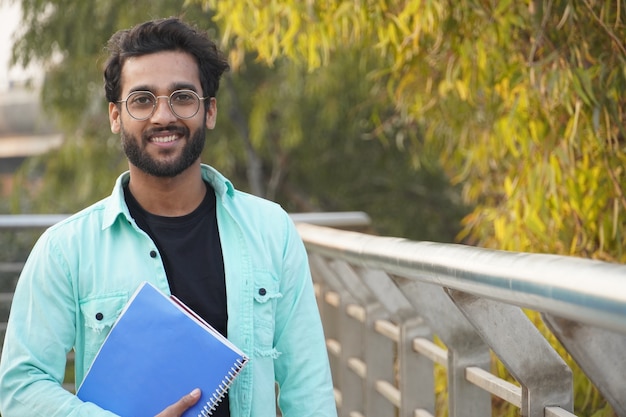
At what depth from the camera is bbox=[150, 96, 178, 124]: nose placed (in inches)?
81.4

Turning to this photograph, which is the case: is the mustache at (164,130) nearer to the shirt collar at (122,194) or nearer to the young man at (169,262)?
the young man at (169,262)

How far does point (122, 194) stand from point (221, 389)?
1.41 feet

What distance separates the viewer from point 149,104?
6.88 ft

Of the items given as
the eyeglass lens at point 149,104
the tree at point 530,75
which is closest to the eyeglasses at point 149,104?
the eyeglass lens at point 149,104

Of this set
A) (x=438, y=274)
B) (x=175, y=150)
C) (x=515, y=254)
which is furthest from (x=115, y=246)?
(x=515, y=254)

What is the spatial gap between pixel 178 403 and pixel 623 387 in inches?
29.1

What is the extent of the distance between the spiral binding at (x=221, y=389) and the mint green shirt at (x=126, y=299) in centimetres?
12

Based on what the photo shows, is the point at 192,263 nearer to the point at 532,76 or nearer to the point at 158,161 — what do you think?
the point at 158,161

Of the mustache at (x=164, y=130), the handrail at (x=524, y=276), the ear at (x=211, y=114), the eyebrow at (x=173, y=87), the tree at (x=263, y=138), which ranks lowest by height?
the tree at (x=263, y=138)

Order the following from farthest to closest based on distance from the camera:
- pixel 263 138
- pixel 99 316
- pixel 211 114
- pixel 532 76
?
pixel 263 138 < pixel 532 76 < pixel 211 114 < pixel 99 316

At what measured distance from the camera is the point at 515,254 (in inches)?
63.7

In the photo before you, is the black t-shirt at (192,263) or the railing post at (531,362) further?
the black t-shirt at (192,263)

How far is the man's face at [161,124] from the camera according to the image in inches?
82.3

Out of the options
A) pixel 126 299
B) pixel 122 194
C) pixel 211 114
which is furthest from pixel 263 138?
pixel 126 299
